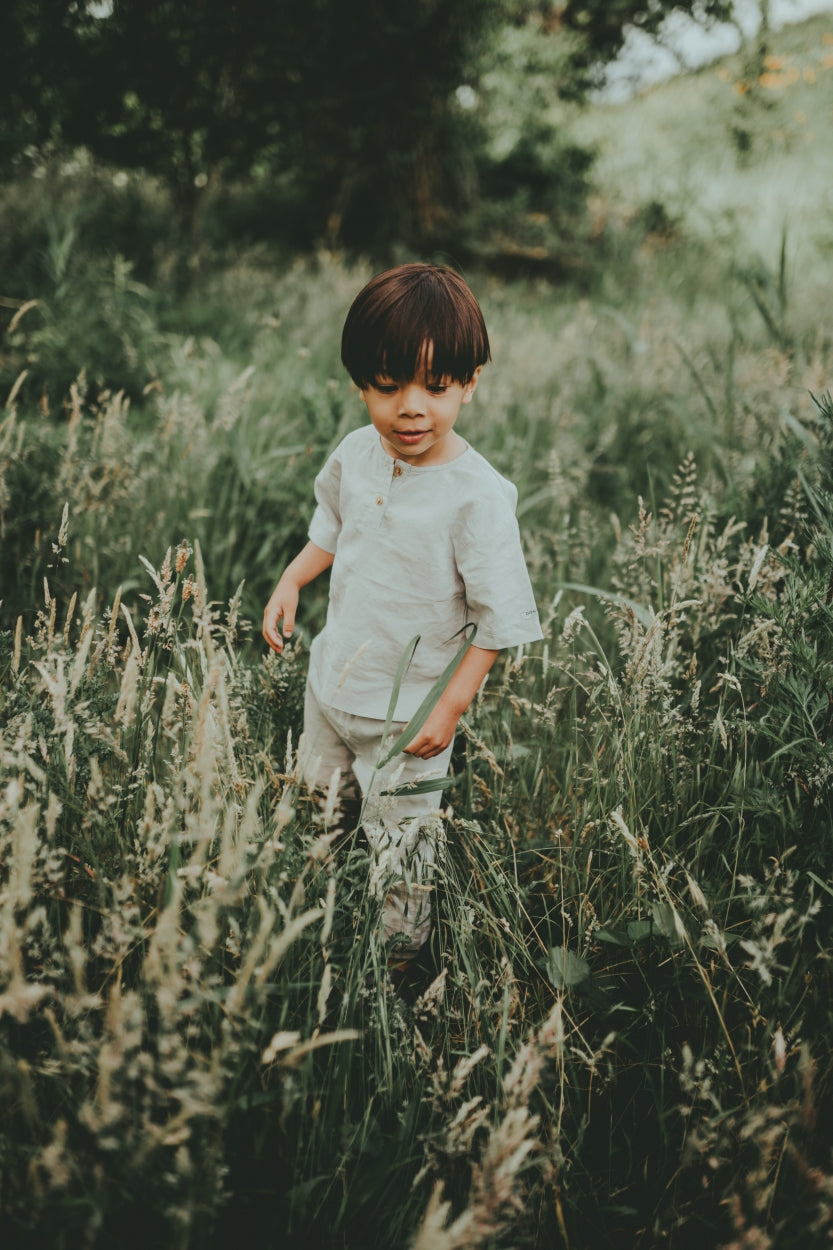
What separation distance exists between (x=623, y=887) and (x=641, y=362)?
3.58 meters

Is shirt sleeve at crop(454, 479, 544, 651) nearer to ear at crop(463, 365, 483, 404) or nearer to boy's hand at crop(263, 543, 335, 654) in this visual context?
ear at crop(463, 365, 483, 404)

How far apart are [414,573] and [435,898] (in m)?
0.76

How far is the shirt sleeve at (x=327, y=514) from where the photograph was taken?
1807 mm

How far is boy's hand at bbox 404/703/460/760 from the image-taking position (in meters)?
1.54

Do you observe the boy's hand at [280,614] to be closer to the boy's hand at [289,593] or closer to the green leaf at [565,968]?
the boy's hand at [289,593]

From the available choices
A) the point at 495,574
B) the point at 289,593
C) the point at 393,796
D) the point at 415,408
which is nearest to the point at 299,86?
the point at 289,593

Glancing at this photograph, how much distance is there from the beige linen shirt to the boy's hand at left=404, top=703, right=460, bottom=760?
124 millimetres

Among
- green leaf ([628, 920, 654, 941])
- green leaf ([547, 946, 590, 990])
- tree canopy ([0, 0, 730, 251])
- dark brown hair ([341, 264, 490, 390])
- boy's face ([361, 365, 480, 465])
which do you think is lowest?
green leaf ([547, 946, 590, 990])

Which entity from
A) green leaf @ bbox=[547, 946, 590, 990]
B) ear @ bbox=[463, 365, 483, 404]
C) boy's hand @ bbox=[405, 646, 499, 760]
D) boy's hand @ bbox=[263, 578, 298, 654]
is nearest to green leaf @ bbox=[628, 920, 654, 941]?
green leaf @ bbox=[547, 946, 590, 990]

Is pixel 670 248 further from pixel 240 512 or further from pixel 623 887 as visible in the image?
pixel 623 887

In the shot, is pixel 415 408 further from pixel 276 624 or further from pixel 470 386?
pixel 276 624

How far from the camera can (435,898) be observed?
1761mm

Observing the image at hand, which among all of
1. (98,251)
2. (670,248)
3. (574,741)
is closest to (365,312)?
(574,741)

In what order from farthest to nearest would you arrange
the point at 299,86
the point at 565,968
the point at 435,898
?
the point at 299,86
the point at 435,898
the point at 565,968
